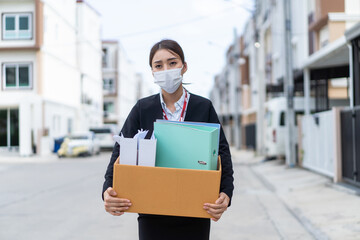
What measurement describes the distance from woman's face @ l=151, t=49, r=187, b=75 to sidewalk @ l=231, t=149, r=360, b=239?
480 centimetres

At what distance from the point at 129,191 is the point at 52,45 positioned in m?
22.8

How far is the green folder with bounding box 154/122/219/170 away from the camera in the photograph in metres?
2.58

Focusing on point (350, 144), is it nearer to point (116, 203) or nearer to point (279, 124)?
point (116, 203)

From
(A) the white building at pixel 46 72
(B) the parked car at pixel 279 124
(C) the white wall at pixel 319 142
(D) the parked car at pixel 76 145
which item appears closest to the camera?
(C) the white wall at pixel 319 142

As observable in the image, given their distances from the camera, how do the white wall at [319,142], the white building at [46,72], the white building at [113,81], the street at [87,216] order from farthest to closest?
the white building at [113,81]
the white building at [46,72]
the white wall at [319,142]
the street at [87,216]

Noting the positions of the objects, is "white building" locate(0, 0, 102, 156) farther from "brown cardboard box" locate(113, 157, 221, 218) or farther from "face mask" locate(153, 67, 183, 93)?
"brown cardboard box" locate(113, 157, 221, 218)

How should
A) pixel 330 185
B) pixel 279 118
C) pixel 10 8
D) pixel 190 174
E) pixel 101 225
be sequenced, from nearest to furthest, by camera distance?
pixel 190 174, pixel 101 225, pixel 10 8, pixel 330 185, pixel 279 118

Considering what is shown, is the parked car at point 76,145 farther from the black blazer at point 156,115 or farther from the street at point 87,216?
the black blazer at point 156,115

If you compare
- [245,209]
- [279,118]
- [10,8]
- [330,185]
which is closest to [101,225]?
[245,209]

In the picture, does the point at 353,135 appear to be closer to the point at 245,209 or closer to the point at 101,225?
the point at 245,209

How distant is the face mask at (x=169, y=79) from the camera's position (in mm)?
2844

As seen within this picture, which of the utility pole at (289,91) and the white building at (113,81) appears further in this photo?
the white building at (113,81)

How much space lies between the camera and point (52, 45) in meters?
24.3

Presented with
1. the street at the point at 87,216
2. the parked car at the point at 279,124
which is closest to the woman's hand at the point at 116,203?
the street at the point at 87,216
